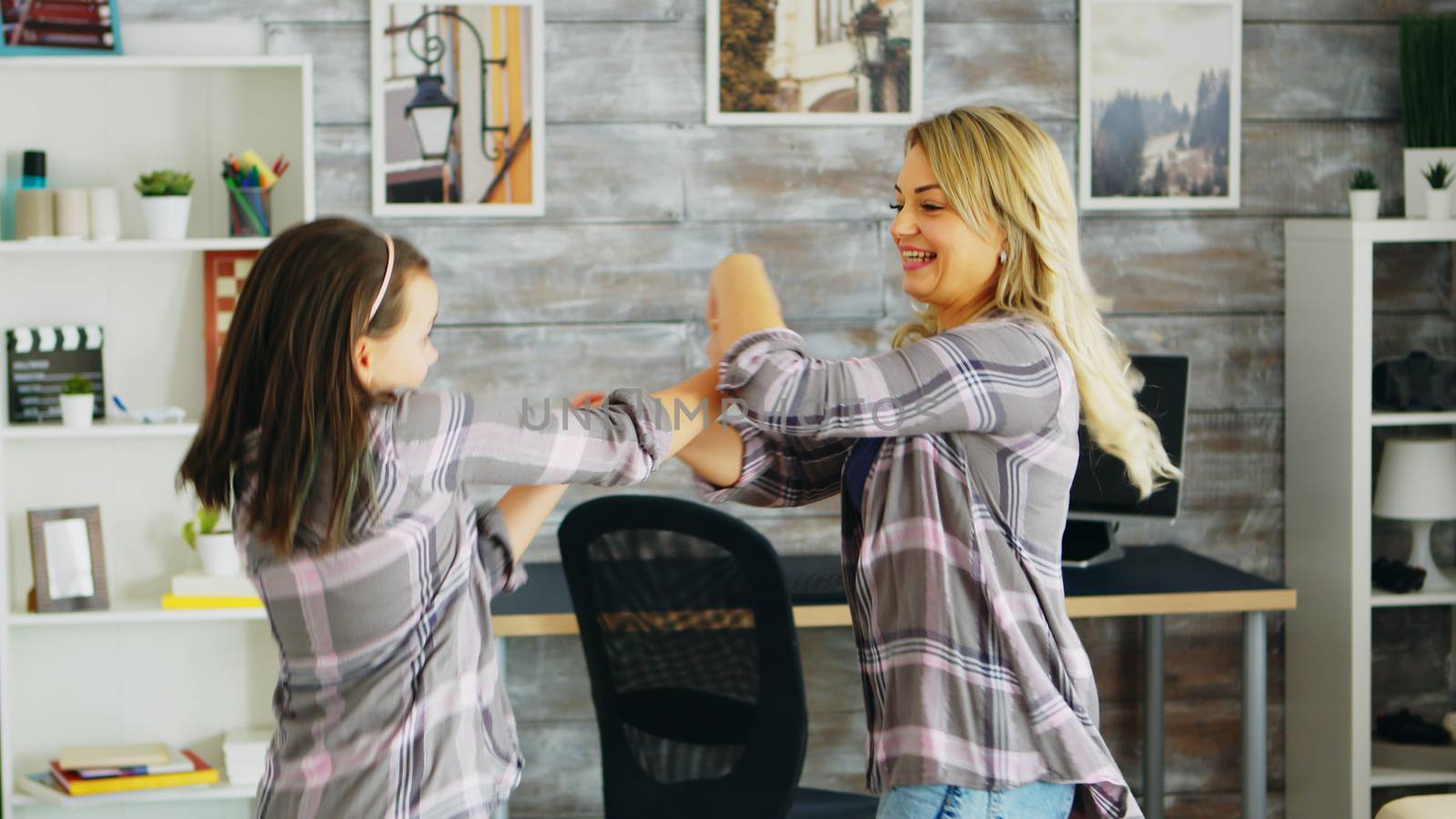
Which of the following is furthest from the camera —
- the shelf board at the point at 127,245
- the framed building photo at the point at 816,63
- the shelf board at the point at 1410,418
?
the framed building photo at the point at 816,63

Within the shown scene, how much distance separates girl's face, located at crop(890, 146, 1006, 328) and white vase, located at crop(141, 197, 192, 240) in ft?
5.79

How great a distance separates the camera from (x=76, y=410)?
2.83 m

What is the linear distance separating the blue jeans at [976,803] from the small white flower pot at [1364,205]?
2018 millimetres

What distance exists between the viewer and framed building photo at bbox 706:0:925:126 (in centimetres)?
310

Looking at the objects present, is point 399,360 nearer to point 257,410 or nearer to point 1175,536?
point 257,410

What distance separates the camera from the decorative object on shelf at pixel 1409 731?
3137mm

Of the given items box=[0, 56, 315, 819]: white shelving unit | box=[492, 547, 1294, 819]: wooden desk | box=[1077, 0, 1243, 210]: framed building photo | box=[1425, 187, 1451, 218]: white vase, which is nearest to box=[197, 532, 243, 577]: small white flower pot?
box=[0, 56, 315, 819]: white shelving unit

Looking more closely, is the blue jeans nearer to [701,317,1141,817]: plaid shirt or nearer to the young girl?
[701,317,1141,817]: plaid shirt

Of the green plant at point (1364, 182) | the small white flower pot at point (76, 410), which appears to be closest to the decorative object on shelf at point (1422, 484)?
the green plant at point (1364, 182)

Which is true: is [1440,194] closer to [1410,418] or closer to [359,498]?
[1410,418]

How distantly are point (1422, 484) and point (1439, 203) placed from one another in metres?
0.58

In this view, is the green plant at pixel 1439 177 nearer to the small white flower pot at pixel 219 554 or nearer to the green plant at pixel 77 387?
the small white flower pot at pixel 219 554

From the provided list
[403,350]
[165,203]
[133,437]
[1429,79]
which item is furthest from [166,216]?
[1429,79]

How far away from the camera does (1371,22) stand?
327cm
